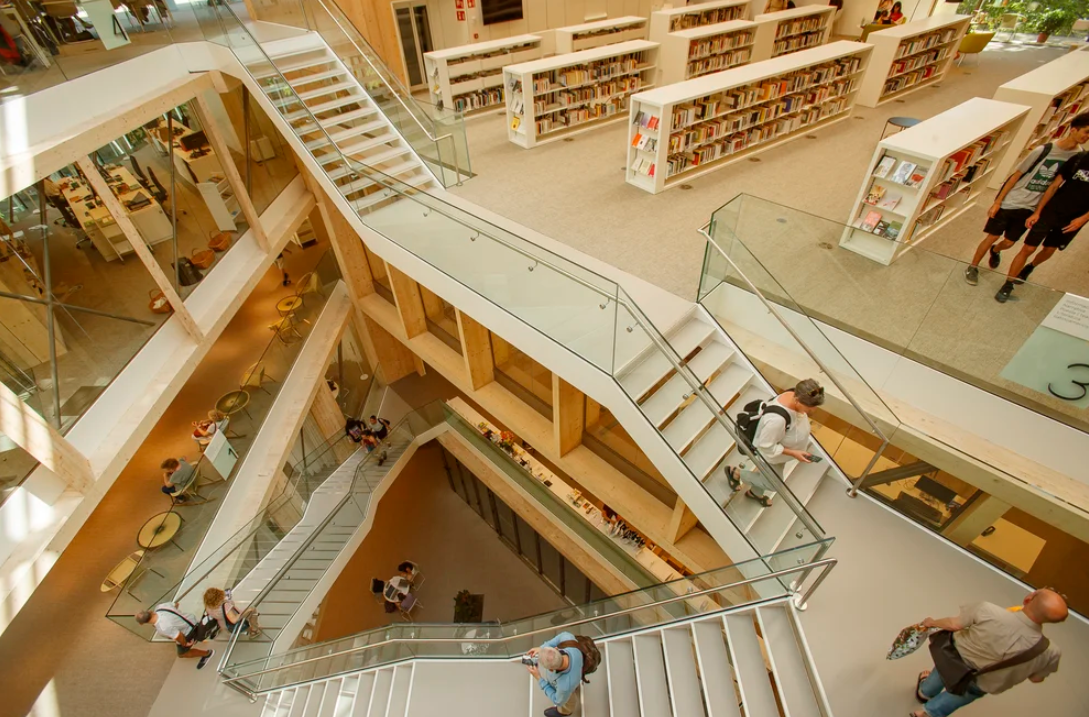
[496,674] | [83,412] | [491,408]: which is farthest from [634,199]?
[83,412]

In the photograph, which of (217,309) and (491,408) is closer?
(217,309)

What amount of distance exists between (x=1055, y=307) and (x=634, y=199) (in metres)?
4.83

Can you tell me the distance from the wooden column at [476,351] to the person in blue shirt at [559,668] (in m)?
4.66

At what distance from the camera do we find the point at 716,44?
1068 cm

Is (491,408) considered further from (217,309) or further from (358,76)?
(358,76)

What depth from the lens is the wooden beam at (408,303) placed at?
8625mm

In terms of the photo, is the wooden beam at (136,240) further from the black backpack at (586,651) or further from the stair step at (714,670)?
the stair step at (714,670)

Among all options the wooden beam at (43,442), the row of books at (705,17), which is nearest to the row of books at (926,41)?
the row of books at (705,17)

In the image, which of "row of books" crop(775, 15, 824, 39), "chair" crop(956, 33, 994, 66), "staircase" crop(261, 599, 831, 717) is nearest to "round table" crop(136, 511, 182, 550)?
"staircase" crop(261, 599, 831, 717)

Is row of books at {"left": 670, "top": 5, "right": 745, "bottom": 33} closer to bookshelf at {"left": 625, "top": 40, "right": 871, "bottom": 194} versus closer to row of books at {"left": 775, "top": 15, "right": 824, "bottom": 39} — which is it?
row of books at {"left": 775, "top": 15, "right": 824, "bottom": 39}

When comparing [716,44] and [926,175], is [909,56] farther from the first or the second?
[926,175]

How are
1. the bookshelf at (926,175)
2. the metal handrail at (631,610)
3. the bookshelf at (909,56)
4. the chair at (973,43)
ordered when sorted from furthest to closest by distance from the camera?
1. the chair at (973,43)
2. the bookshelf at (909,56)
3. the bookshelf at (926,175)
4. the metal handrail at (631,610)

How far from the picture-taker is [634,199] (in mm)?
7473

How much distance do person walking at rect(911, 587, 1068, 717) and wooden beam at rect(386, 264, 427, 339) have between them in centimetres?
794
